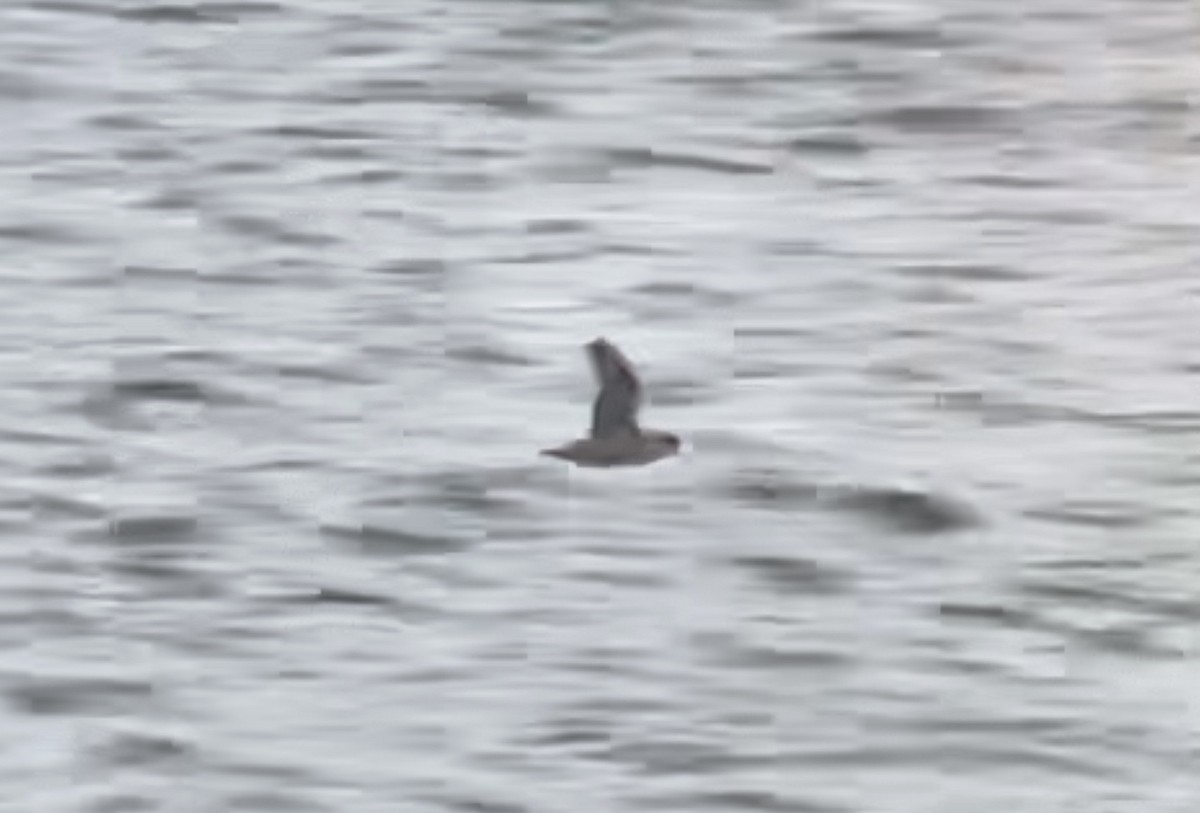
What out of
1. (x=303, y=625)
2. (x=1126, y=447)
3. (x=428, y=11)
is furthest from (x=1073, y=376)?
(x=428, y=11)

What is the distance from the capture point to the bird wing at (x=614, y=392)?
46.2ft

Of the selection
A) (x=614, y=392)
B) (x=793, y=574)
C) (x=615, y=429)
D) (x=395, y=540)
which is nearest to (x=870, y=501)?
(x=793, y=574)

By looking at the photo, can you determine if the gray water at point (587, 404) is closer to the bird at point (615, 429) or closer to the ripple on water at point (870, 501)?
the ripple on water at point (870, 501)

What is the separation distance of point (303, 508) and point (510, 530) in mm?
560

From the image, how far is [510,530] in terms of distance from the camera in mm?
14664

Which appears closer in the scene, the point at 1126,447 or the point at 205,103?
the point at 1126,447

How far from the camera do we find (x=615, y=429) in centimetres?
1441

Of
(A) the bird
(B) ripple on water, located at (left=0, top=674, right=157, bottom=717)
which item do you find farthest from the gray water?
(A) the bird

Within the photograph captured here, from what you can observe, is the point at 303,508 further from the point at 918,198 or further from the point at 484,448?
the point at 918,198

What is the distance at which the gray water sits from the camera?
13.4 meters

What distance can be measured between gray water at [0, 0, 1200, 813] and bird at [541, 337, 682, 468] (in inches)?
7.3

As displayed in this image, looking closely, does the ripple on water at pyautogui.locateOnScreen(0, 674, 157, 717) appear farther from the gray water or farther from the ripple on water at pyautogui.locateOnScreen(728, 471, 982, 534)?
the ripple on water at pyautogui.locateOnScreen(728, 471, 982, 534)

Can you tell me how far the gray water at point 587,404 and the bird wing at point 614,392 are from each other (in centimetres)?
37

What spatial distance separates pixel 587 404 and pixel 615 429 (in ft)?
3.73
